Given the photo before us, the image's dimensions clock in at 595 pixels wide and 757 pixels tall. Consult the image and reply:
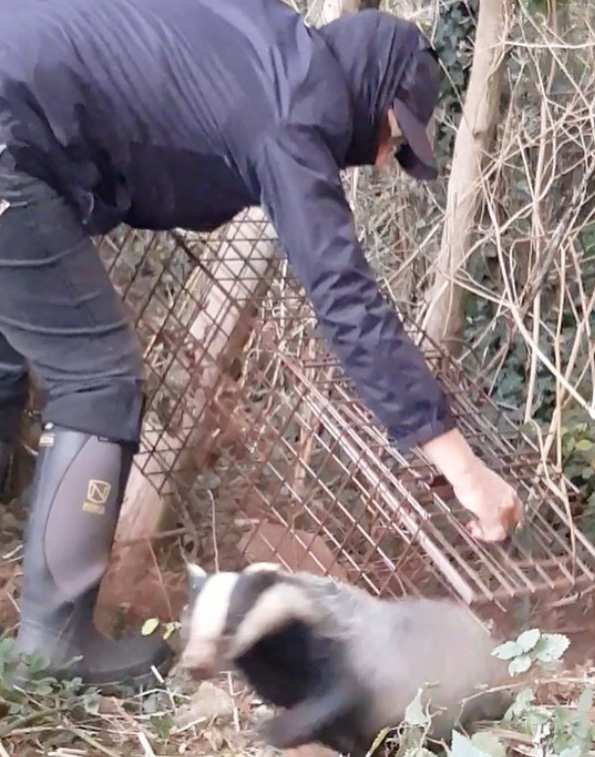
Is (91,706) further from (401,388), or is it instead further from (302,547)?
(401,388)

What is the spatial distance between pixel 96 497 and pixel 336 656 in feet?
1.49

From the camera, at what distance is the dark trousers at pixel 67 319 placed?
1.74m

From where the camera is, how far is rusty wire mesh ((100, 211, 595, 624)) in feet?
6.56

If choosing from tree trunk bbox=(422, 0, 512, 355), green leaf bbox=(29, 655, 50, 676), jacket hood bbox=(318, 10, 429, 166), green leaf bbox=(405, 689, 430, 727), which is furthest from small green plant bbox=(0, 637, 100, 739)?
tree trunk bbox=(422, 0, 512, 355)

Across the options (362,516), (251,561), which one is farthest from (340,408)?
(251,561)

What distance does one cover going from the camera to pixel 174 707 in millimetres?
1900

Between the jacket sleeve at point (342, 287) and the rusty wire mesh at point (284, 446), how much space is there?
368mm

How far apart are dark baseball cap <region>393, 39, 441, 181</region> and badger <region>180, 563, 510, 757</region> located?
649 millimetres

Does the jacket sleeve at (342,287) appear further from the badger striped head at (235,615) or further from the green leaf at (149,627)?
the green leaf at (149,627)

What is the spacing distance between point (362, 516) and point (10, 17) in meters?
1.06

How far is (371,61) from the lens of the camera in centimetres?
167

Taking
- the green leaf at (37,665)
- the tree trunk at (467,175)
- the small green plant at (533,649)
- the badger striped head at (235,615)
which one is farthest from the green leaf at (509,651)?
the tree trunk at (467,175)

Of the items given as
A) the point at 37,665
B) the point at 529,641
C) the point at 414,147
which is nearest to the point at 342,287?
the point at 414,147

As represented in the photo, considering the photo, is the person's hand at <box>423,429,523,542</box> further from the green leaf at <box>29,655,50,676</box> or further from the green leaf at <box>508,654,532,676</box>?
the green leaf at <box>29,655,50,676</box>
